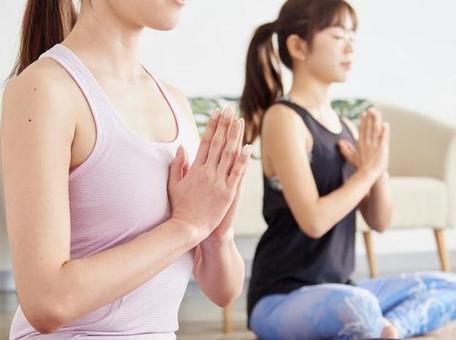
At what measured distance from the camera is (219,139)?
3.29ft

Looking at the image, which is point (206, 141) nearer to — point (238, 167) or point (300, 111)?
point (238, 167)

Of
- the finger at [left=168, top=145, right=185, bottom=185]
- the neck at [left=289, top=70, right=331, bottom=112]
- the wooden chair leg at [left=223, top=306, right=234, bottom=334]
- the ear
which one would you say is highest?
the finger at [left=168, top=145, right=185, bottom=185]

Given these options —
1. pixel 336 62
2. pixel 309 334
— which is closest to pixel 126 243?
pixel 309 334

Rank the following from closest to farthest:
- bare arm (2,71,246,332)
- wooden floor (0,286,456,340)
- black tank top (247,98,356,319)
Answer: bare arm (2,71,246,332) → black tank top (247,98,356,319) → wooden floor (0,286,456,340)

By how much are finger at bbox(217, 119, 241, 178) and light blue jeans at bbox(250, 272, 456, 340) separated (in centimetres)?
128

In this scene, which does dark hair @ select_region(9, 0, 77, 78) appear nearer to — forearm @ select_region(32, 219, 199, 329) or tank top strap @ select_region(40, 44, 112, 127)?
tank top strap @ select_region(40, 44, 112, 127)

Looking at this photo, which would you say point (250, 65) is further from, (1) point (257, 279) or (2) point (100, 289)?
(2) point (100, 289)

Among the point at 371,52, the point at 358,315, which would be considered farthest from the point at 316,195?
the point at 371,52

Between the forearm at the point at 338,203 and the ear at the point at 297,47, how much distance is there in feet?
1.17

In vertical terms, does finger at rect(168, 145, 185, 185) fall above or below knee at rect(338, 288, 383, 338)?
above

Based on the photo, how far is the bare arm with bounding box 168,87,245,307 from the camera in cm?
112

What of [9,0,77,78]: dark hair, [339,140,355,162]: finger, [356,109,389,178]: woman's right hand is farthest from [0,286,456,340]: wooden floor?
[9,0,77,78]: dark hair

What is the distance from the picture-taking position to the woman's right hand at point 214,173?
100 centimetres

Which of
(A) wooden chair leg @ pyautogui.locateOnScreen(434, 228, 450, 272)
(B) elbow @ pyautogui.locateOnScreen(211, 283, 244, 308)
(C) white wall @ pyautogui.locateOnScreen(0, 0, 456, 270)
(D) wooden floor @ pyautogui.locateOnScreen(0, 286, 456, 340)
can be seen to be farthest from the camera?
(C) white wall @ pyautogui.locateOnScreen(0, 0, 456, 270)
